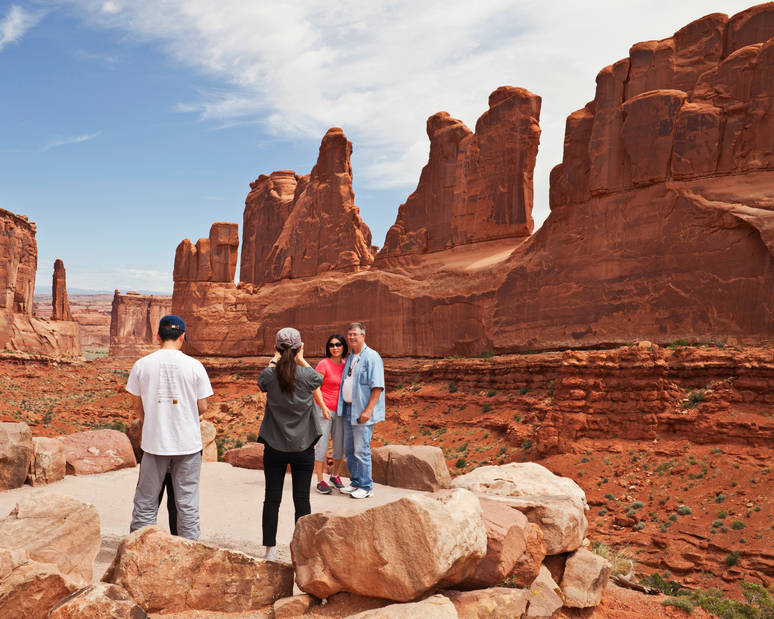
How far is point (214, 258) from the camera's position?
3847cm

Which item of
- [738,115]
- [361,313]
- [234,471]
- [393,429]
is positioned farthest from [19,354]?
[738,115]

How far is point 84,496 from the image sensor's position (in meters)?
7.74

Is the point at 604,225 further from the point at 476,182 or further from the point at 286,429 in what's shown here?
the point at 286,429

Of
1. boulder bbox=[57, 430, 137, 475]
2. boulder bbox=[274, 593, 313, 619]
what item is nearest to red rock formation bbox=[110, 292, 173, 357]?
boulder bbox=[57, 430, 137, 475]

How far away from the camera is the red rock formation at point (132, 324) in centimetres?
8550

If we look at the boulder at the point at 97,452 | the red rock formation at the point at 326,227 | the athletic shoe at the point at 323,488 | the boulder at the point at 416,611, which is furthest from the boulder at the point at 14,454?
the red rock formation at the point at 326,227

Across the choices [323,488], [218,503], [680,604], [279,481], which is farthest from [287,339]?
[680,604]

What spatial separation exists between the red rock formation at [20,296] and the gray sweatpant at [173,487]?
169 ft

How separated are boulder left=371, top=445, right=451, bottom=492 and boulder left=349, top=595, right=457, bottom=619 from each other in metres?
4.15

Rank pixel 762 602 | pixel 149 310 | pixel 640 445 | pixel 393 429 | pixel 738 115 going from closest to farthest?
pixel 762 602 < pixel 640 445 < pixel 738 115 < pixel 393 429 < pixel 149 310

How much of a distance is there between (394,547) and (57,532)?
2.57 m

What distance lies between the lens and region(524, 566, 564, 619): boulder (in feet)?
16.6

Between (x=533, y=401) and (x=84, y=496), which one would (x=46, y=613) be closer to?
(x=84, y=496)

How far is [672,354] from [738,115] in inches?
304
